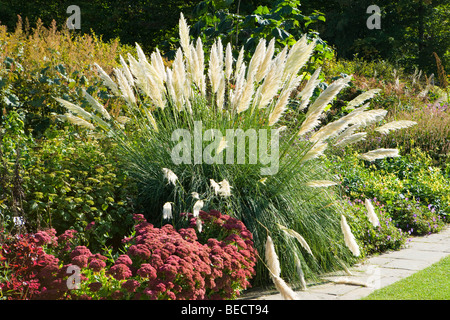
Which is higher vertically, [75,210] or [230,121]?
[230,121]

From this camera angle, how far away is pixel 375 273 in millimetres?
4156

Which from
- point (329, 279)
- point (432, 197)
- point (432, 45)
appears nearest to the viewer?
point (329, 279)

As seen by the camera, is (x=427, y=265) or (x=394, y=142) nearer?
(x=427, y=265)

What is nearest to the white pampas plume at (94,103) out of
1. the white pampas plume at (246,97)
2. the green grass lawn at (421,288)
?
the white pampas plume at (246,97)

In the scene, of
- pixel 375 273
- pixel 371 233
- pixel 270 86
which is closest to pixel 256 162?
pixel 270 86

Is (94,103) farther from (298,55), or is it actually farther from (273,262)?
(273,262)

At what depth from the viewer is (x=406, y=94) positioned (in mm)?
11719

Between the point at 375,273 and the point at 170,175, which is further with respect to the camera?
the point at 375,273

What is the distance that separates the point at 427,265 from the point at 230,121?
2.12 meters

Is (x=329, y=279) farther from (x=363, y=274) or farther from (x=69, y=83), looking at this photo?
(x=69, y=83)

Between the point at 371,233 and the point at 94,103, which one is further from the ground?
the point at 94,103

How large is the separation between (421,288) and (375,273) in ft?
1.71

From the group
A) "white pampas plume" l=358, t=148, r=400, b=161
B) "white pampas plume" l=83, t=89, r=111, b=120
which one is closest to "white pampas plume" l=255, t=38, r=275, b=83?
"white pampas plume" l=358, t=148, r=400, b=161
